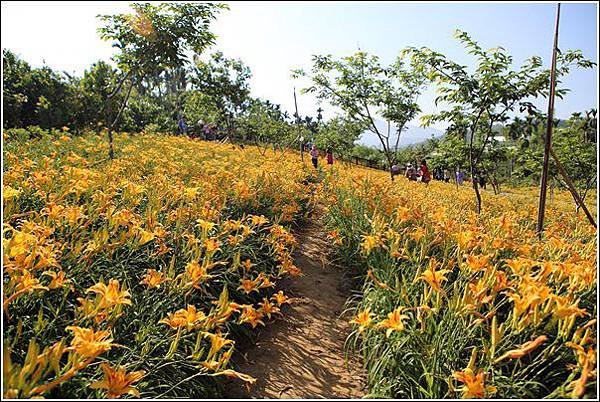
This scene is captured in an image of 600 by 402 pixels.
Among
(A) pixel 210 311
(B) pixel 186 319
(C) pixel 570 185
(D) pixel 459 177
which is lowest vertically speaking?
(A) pixel 210 311

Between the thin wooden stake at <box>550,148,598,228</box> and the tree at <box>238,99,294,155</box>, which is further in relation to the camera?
the tree at <box>238,99,294,155</box>

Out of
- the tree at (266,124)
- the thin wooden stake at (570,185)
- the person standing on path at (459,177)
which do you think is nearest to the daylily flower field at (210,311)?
the thin wooden stake at (570,185)

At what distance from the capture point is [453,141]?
6020 millimetres

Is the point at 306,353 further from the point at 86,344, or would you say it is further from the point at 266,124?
the point at 266,124

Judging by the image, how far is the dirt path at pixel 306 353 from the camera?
88.0 inches

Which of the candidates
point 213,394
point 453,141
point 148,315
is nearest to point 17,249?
point 148,315

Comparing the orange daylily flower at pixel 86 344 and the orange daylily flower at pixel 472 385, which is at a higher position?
the orange daylily flower at pixel 86 344

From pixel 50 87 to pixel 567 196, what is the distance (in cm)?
1745

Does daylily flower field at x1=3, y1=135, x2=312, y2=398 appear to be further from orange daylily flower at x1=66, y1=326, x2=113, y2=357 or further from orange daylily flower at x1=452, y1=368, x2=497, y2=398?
orange daylily flower at x1=452, y1=368, x2=497, y2=398

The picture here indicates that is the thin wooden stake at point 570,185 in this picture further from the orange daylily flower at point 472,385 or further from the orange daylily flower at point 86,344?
the orange daylily flower at point 86,344

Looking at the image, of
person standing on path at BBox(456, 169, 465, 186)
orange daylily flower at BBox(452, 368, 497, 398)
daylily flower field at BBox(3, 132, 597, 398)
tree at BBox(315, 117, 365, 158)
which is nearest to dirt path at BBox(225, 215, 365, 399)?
daylily flower field at BBox(3, 132, 597, 398)

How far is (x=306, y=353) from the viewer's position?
259 centimetres

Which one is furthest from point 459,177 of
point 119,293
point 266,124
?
point 119,293

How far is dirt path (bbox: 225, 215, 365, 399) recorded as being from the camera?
2.23 m
